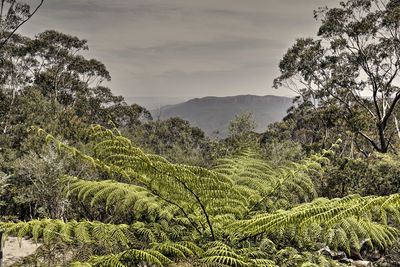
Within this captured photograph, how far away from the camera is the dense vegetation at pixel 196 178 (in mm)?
1655

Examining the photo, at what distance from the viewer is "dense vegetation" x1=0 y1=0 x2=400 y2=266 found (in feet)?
5.43

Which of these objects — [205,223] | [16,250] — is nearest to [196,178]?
[205,223]

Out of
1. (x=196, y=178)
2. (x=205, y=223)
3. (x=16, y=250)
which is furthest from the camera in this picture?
(x=16, y=250)

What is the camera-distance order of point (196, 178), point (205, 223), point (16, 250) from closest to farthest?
point (196, 178), point (205, 223), point (16, 250)

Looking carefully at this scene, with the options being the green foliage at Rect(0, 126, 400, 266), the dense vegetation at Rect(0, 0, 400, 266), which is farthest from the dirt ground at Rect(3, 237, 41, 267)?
the green foliage at Rect(0, 126, 400, 266)

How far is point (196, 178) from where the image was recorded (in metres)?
1.60

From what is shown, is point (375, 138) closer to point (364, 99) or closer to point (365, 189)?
point (364, 99)

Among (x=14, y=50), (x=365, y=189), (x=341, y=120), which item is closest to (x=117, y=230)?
(x=365, y=189)

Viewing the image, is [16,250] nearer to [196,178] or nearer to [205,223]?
[205,223]

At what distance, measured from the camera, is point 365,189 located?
7418mm

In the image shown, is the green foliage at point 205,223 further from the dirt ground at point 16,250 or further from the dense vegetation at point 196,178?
the dirt ground at point 16,250

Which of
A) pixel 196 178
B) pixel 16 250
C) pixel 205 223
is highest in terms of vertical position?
pixel 196 178

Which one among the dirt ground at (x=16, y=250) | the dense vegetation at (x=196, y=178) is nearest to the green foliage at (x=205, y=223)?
the dense vegetation at (x=196, y=178)

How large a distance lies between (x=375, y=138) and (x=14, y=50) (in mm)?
26577
